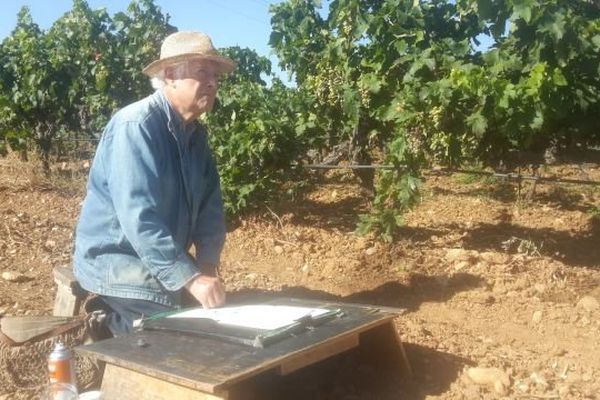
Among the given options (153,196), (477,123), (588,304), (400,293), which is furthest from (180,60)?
(588,304)

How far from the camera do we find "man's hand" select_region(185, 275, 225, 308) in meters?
2.95

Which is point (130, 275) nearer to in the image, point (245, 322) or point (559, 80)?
point (245, 322)

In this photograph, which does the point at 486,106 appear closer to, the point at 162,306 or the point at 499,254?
the point at 499,254

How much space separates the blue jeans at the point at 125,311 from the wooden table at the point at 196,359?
0.29 meters

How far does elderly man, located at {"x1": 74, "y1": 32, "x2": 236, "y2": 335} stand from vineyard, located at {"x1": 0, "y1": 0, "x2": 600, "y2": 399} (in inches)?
33.5

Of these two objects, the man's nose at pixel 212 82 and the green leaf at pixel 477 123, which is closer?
the man's nose at pixel 212 82

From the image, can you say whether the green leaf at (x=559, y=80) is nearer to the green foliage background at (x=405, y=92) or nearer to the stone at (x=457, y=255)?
the green foliage background at (x=405, y=92)

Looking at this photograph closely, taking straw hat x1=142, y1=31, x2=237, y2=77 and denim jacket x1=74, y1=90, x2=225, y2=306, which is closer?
denim jacket x1=74, y1=90, x2=225, y2=306

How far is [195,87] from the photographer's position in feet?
10.2

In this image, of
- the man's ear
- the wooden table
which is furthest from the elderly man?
the wooden table

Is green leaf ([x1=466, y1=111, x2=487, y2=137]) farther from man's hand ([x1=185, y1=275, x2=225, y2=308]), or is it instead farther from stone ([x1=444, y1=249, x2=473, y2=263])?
man's hand ([x1=185, y1=275, x2=225, y2=308])

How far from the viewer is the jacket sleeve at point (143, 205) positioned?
2.91m

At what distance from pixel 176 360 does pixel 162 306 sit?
0.67 metres

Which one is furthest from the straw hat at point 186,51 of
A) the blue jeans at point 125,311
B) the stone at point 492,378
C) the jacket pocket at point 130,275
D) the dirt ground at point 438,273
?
the stone at point 492,378
